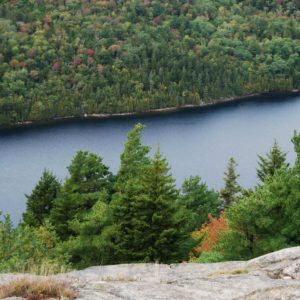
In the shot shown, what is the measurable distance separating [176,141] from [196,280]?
117 meters

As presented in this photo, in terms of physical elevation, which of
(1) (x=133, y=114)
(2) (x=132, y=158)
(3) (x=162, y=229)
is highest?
(1) (x=133, y=114)

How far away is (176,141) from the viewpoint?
12875 centimetres

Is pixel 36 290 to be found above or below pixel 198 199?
below

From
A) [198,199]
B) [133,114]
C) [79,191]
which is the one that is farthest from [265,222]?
[133,114]

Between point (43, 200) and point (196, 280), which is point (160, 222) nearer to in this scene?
point (196, 280)

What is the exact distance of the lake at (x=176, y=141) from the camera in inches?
4028

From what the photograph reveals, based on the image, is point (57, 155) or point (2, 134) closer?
point (57, 155)

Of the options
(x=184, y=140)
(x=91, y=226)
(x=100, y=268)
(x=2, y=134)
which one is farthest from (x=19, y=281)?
(x=2, y=134)

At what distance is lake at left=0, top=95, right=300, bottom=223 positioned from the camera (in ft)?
336

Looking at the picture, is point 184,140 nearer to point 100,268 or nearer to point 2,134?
point 2,134

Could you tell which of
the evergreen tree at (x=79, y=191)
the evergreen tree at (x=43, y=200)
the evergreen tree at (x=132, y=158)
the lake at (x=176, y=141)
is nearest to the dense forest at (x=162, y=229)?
the evergreen tree at (x=79, y=191)

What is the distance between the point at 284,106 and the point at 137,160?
132890 millimetres

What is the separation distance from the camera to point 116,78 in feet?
638

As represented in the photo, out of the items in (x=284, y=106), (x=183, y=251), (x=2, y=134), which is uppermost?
(x=284, y=106)
